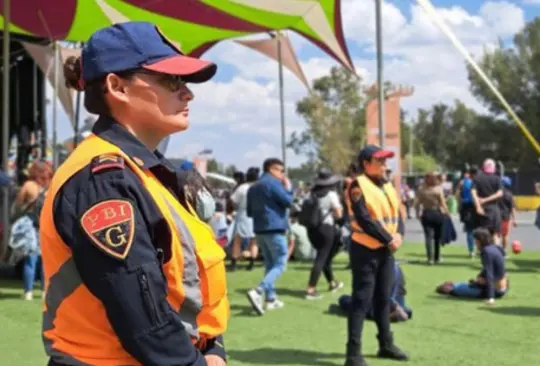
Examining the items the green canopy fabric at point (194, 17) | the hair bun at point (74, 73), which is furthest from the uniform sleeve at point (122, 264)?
the green canopy fabric at point (194, 17)

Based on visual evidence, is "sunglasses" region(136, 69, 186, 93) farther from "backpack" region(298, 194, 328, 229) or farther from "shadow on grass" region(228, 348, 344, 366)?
"backpack" region(298, 194, 328, 229)

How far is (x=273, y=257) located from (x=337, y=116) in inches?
1483

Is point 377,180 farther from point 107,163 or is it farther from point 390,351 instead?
point 107,163

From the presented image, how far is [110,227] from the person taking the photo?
1.56m

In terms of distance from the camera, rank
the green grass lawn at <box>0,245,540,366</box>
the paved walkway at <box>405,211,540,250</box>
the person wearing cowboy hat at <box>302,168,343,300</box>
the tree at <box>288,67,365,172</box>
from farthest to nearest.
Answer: the tree at <box>288,67,365,172</box>
the paved walkway at <box>405,211,540,250</box>
the person wearing cowboy hat at <box>302,168,343,300</box>
the green grass lawn at <box>0,245,540,366</box>

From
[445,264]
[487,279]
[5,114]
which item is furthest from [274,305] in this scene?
[445,264]

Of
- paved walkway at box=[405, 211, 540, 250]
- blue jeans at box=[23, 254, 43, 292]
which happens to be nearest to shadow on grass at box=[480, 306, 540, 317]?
blue jeans at box=[23, 254, 43, 292]

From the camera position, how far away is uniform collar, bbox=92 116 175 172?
175cm

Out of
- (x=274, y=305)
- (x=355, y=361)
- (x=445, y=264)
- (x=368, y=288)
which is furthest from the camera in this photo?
(x=445, y=264)

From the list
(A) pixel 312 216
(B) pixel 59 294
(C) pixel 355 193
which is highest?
(B) pixel 59 294

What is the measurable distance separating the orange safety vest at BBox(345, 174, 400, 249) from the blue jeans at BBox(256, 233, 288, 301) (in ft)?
8.03

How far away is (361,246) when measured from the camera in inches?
231

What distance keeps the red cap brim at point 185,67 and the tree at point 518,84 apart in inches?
2000

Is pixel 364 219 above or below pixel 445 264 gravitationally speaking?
above
